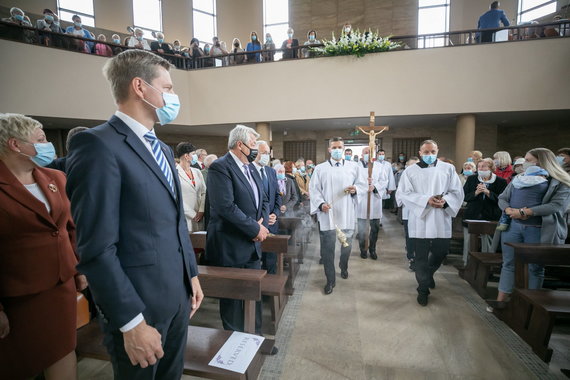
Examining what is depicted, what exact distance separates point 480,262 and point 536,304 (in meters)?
1.25

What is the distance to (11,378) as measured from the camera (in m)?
1.41

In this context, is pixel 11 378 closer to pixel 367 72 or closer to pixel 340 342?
pixel 340 342

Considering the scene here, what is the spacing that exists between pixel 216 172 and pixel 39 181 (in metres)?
1.06

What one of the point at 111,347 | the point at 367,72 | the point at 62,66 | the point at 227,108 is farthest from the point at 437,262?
the point at 62,66

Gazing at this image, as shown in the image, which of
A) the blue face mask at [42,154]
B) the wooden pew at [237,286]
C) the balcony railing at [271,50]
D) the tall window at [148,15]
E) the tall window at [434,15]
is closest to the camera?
the blue face mask at [42,154]

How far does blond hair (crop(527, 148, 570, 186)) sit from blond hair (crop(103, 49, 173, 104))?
3.37 m

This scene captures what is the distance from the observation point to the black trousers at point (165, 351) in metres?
1.04

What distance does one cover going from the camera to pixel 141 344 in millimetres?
966

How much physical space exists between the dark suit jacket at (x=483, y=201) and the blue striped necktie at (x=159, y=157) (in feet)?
13.5

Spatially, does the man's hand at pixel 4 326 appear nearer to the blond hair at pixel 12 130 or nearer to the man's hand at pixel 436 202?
the blond hair at pixel 12 130

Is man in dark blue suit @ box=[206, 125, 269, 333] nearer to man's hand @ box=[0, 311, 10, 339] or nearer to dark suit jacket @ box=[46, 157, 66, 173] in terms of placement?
man's hand @ box=[0, 311, 10, 339]

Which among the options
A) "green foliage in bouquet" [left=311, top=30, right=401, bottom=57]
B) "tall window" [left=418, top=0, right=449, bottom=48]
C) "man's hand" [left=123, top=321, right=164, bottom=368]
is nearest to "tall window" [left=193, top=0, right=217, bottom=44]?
"green foliage in bouquet" [left=311, top=30, right=401, bottom=57]

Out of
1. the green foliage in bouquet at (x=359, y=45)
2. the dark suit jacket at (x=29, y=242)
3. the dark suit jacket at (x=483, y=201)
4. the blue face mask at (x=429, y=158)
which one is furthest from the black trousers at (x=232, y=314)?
the green foliage in bouquet at (x=359, y=45)

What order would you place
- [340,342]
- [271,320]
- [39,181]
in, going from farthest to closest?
[271,320]
[340,342]
[39,181]
